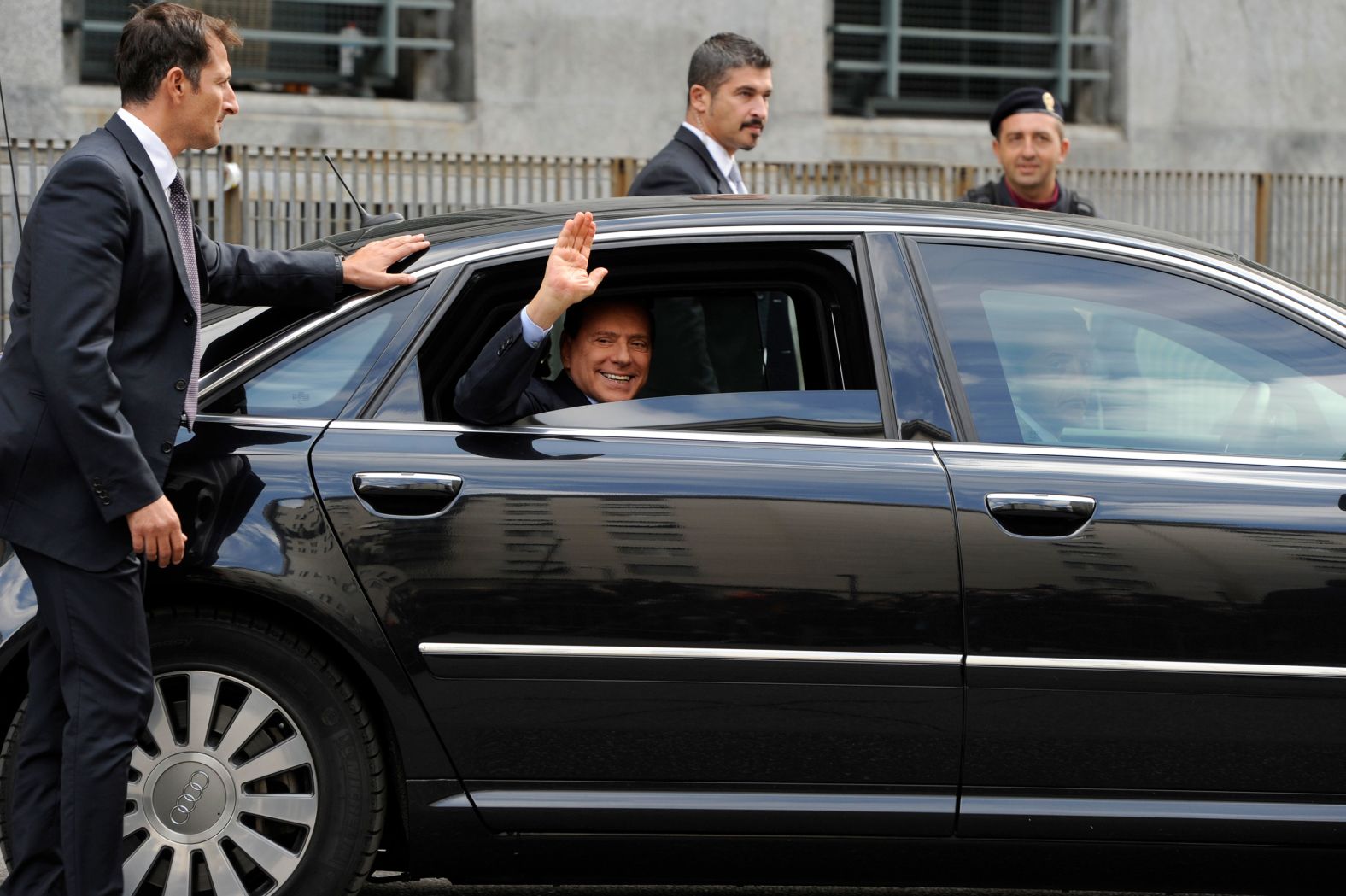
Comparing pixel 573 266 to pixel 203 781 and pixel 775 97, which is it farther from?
pixel 775 97

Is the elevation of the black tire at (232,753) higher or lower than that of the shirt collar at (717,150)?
lower

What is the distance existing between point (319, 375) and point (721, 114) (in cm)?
229

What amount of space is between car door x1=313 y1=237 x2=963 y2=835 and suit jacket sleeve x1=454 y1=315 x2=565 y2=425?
0.06 meters

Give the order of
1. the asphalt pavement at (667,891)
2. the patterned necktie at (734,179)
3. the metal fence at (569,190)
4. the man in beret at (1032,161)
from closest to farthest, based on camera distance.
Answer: the asphalt pavement at (667,891), the patterned necktie at (734,179), the man in beret at (1032,161), the metal fence at (569,190)

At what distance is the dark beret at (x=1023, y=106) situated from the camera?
19.0 feet

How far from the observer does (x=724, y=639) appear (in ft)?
10.8

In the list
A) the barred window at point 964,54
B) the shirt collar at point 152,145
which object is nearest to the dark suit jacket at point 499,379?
the shirt collar at point 152,145

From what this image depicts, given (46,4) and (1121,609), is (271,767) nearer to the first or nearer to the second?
(1121,609)

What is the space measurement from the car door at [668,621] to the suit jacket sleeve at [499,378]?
2.5 inches

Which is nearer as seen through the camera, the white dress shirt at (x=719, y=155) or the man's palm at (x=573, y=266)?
the man's palm at (x=573, y=266)

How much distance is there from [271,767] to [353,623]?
1.08 feet

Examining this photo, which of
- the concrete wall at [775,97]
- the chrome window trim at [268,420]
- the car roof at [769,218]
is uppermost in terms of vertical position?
the concrete wall at [775,97]

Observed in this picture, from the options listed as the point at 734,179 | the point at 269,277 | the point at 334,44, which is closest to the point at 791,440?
the point at 269,277

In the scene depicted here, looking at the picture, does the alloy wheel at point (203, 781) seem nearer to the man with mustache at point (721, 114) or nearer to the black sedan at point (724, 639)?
the black sedan at point (724, 639)
